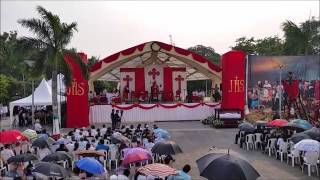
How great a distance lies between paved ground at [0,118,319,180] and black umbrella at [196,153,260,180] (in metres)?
0.51

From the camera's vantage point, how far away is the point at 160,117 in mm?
31500

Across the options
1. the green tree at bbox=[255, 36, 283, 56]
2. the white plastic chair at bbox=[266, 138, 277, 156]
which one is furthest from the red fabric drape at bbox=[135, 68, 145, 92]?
the white plastic chair at bbox=[266, 138, 277, 156]

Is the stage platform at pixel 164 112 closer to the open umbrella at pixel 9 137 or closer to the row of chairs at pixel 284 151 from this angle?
the row of chairs at pixel 284 151

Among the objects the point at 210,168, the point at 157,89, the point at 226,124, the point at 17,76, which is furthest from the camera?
the point at 17,76

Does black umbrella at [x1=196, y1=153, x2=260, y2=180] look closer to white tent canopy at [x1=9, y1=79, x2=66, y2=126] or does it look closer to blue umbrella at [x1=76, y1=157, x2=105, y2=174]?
blue umbrella at [x1=76, y1=157, x2=105, y2=174]

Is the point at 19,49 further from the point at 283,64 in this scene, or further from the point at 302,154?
the point at 283,64

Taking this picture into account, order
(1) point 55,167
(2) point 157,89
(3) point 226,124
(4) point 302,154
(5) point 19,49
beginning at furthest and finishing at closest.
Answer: (2) point 157,89 → (3) point 226,124 → (5) point 19,49 → (4) point 302,154 → (1) point 55,167

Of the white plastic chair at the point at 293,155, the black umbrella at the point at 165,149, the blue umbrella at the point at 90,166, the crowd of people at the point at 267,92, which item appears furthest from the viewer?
the crowd of people at the point at 267,92

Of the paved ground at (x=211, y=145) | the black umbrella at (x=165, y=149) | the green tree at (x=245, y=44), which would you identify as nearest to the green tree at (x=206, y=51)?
the green tree at (x=245, y=44)

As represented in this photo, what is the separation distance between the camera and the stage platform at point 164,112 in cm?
3108

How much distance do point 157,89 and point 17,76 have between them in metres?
27.9

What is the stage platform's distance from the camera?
102 feet

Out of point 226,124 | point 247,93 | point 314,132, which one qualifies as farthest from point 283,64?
point 314,132

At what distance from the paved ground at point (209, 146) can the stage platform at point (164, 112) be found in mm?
1132
